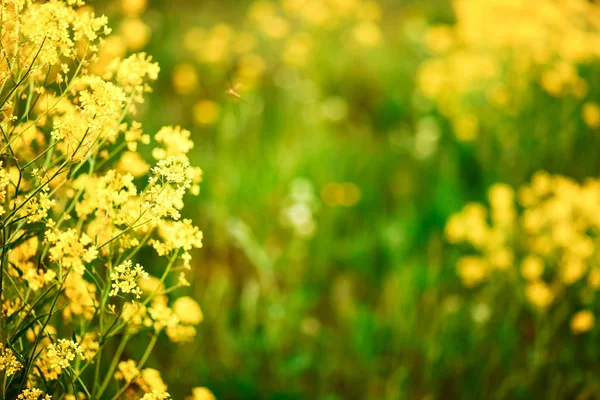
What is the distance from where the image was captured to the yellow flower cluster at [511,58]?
3.67 m

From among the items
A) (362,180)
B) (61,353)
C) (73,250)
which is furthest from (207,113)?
(61,353)

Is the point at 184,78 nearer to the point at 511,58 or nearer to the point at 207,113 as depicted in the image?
the point at 207,113

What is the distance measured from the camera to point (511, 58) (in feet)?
13.0

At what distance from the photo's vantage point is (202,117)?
3.74 meters

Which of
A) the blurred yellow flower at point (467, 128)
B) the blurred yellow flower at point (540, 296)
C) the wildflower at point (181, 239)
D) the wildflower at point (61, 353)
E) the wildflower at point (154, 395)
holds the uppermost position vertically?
the wildflower at point (181, 239)

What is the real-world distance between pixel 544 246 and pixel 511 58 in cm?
193

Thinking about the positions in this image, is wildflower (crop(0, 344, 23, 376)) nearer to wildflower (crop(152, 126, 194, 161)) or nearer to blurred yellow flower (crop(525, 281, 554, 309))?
wildflower (crop(152, 126, 194, 161))

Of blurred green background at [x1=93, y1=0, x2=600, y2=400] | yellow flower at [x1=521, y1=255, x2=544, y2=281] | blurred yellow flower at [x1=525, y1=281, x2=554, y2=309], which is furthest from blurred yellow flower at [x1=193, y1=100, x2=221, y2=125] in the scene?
blurred yellow flower at [x1=525, y1=281, x2=554, y2=309]

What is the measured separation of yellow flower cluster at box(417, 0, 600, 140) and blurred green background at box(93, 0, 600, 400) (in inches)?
0.7

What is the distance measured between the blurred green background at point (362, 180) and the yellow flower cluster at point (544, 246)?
0.43 feet

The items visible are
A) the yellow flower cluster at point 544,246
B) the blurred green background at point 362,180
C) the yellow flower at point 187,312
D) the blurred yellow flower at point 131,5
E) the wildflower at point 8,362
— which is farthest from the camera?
the yellow flower cluster at point 544,246

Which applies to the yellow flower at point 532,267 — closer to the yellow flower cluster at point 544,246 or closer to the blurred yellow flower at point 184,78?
the yellow flower cluster at point 544,246

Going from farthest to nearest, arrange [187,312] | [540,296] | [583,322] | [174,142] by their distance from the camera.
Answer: [540,296], [583,322], [187,312], [174,142]

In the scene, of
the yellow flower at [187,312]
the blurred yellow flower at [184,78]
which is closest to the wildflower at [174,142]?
the yellow flower at [187,312]
